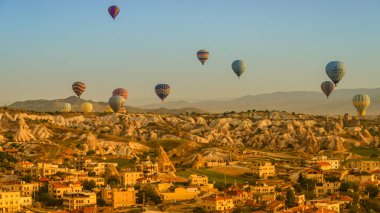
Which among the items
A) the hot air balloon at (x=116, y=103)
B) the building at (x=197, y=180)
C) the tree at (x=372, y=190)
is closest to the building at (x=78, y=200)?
the building at (x=197, y=180)

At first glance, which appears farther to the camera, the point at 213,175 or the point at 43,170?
the point at 213,175

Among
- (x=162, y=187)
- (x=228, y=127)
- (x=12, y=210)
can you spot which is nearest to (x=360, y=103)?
(x=228, y=127)

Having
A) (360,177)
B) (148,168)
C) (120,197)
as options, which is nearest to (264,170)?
(360,177)

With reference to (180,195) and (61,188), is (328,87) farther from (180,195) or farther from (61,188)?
(61,188)

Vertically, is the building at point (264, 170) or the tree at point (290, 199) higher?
the building at point (264, 170)

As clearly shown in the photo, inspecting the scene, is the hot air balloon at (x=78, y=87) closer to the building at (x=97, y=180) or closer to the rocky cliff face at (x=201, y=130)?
the rocky cliff face at (x=201, y=130)

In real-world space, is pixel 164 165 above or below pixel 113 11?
below
